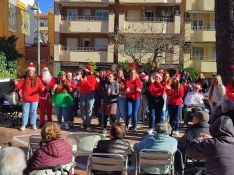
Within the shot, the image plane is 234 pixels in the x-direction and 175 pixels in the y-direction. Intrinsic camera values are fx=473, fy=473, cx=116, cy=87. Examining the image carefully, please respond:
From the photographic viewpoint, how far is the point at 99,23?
39.9 m

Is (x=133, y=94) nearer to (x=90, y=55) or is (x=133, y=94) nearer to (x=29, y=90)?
(x=29, y=90)

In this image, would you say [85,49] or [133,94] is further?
[85,49]

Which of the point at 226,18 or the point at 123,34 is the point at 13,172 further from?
the point at 123,34

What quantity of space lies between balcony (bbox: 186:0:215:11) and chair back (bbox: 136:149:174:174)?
113 feet

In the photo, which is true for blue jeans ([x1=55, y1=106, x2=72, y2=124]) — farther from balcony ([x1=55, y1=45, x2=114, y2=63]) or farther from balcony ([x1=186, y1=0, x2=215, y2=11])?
balcony ([x1=186, y1=0, x2=215, y2=11])

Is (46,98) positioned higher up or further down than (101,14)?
further down

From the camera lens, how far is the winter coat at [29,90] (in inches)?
496

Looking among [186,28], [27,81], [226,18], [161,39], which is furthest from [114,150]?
[186,28]

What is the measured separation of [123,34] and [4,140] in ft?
105

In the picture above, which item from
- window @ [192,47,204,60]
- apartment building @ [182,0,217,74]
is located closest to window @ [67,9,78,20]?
apartment building @ [182,0,217,74]

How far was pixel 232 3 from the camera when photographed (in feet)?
35.6

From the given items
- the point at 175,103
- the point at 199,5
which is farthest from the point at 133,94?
the point at 199,5

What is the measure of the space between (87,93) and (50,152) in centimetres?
699

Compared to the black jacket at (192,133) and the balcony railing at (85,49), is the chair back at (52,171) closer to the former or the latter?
the black jacket at (192,133)
